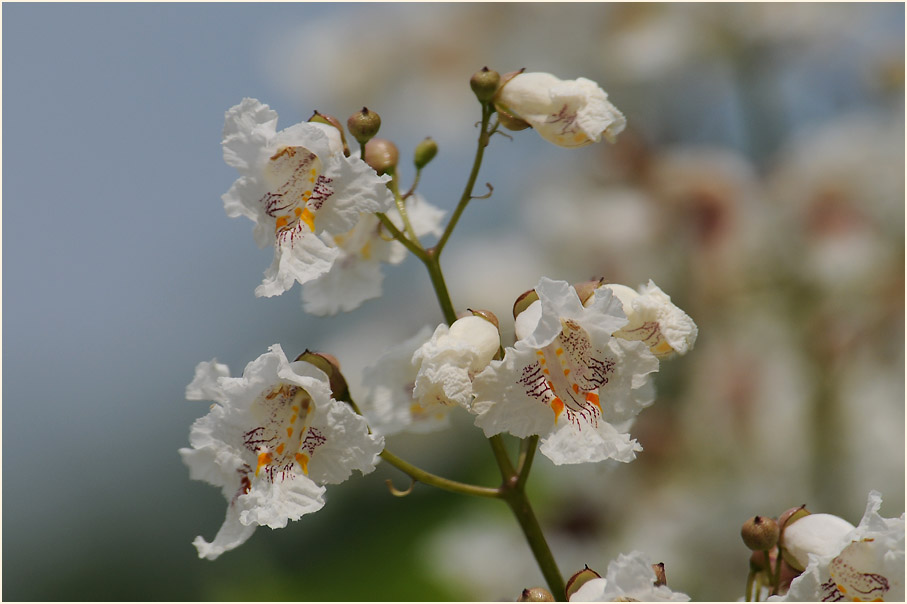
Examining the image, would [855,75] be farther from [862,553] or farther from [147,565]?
[147,565]

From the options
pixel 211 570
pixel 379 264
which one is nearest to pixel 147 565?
pixel 211 570

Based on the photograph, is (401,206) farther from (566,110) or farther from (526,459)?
(526,459)

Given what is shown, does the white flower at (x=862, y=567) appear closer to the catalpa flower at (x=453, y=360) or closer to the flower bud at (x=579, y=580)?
the flower bud at (x=579, y=580)

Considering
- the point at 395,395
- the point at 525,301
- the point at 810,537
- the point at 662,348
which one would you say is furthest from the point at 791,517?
the point at 395,395

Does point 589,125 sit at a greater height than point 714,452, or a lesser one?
lesser

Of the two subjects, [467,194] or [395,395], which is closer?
[467,194]

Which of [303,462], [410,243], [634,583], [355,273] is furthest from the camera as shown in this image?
[355,273]

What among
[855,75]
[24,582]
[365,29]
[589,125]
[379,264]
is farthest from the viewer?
[24,582]
